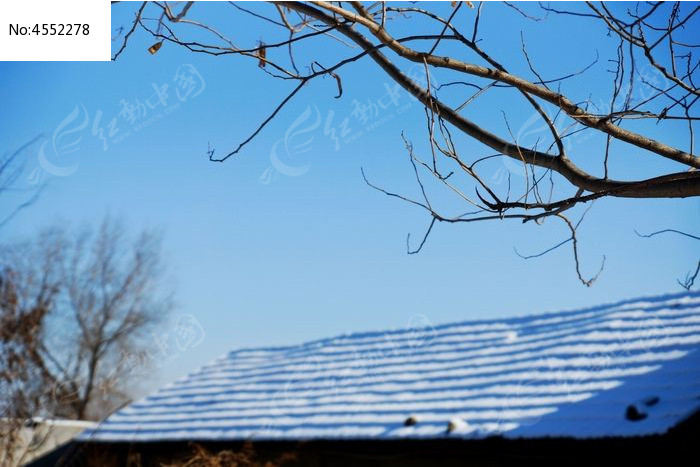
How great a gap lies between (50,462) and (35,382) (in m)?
2.69

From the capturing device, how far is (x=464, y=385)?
8727 mm

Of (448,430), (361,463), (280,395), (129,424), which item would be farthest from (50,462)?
(448,430)

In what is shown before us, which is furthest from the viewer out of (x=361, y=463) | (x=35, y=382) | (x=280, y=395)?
(x=280, y=395)

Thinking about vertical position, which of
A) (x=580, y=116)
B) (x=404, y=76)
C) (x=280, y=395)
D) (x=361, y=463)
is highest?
(x=404, y=76)

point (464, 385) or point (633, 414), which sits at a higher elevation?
point (464, 385)

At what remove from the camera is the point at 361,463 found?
8359 millimetres

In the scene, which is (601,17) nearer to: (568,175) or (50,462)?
(568,175)

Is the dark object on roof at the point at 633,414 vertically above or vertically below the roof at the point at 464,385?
below

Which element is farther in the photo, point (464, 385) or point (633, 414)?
point (464, 385)

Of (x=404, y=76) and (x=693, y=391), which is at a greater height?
(x=404, y=76)

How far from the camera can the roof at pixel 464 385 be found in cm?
707

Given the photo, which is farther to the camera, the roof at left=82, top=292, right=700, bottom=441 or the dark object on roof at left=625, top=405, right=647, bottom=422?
the roof at left=82, top=292, right=700, bottom=441

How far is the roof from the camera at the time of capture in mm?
7070

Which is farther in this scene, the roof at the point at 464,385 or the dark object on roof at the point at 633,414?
the roof at the point at 464,385
